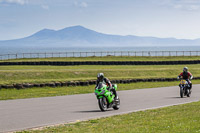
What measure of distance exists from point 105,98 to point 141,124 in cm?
416

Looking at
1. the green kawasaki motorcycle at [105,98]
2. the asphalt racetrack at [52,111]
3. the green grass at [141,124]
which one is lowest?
the asphalt racetrack at [52,111]

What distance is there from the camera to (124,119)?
11.9 m

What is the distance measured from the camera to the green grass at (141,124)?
9598 mm

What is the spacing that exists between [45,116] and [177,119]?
4258 millimetres

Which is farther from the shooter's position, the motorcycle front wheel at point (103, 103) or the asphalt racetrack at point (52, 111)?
the motorcycle front wheel at point (103, 103)

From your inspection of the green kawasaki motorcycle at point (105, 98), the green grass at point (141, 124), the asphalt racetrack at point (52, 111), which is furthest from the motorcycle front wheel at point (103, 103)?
the green grass at point (141, 124)

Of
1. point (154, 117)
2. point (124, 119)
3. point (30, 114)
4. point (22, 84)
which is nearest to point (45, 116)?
point (30, 114)

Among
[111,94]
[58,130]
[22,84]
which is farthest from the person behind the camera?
[22,84]

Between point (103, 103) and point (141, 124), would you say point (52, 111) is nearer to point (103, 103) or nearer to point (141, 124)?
point (103, 103)

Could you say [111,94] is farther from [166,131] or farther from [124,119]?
[166,131]

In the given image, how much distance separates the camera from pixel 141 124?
10.6 meters

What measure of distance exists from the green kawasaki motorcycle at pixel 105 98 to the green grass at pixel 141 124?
1702 mm

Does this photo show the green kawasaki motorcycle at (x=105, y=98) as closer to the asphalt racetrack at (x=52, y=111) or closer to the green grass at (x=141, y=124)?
the asphalt racetrack at (x=52, y=111)

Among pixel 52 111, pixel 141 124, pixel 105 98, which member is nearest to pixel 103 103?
pixel 105 98
